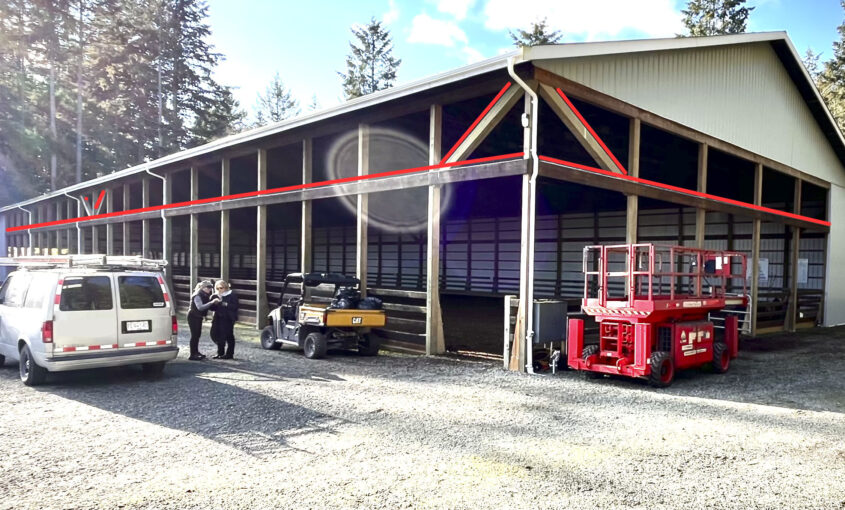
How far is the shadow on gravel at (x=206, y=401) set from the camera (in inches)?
215

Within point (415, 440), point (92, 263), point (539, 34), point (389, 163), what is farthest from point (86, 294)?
point (539, 34)

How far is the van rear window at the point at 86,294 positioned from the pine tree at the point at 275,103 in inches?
2310

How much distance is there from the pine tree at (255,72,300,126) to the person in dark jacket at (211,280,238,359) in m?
56.9

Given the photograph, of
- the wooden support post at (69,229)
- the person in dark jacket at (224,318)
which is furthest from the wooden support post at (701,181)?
the wooden support post at (69,229)

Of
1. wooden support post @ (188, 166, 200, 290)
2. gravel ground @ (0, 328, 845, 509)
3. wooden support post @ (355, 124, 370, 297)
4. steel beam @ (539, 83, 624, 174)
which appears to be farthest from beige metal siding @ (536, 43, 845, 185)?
wooden support post @ (188, 166, 200, 290)

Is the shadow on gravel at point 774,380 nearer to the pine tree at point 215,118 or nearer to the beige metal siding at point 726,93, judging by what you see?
the beige metal siding at point 726,93

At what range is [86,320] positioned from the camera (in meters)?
7.40

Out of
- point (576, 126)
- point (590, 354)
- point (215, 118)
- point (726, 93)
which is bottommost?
point (590, 354)

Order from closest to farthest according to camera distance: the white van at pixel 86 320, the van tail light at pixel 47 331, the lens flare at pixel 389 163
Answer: the van tail light at pixel 47 331 → the white van at pixel 86 320 → the lens flare at pixel 389 163

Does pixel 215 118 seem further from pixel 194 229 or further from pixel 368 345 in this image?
pixel 368 345

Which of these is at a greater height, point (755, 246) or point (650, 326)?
point (755, 246)

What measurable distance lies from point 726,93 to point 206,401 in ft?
42.6

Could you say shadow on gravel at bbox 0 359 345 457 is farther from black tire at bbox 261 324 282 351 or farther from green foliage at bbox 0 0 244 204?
green foliage at bbox 0 0 244 204

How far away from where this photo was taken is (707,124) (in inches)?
492
